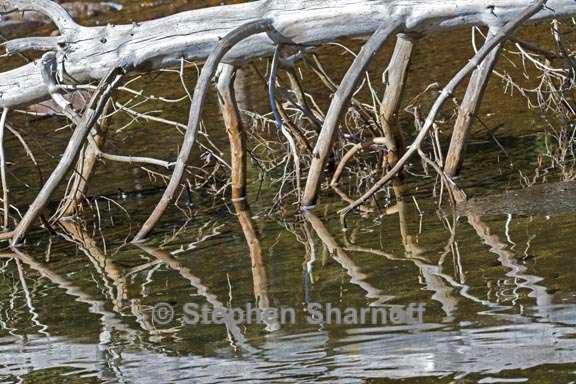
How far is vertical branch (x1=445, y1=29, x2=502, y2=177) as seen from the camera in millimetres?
9977

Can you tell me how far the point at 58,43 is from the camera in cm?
1020

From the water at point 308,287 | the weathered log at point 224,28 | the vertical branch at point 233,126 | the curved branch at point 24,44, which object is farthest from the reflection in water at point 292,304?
the curved branch at point 24,44

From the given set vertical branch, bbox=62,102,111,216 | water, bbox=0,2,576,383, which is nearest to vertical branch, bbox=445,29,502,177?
water, bbox=0,2,576,383

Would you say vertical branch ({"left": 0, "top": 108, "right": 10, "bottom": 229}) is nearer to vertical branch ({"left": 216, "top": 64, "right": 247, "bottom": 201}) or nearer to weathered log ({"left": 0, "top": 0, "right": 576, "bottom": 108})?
weathered log ({"left": 0, "top": 0, "right": 576, "bottom": 108})

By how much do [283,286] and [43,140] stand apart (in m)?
7.31

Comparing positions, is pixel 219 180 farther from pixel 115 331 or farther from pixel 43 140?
pixel 115 331

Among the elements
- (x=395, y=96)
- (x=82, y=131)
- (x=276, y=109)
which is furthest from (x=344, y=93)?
(x=82, y=131)

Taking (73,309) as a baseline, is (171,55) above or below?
above

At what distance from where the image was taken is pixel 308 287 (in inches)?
313

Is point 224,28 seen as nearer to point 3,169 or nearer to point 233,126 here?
point 233,126

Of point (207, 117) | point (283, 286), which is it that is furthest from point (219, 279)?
point (207, 117)

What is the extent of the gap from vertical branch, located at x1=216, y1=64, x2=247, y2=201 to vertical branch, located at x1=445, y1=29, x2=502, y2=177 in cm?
158

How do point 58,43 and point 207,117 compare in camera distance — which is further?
point 207,117

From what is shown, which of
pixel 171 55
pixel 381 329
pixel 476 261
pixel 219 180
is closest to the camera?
pixel 381 329
